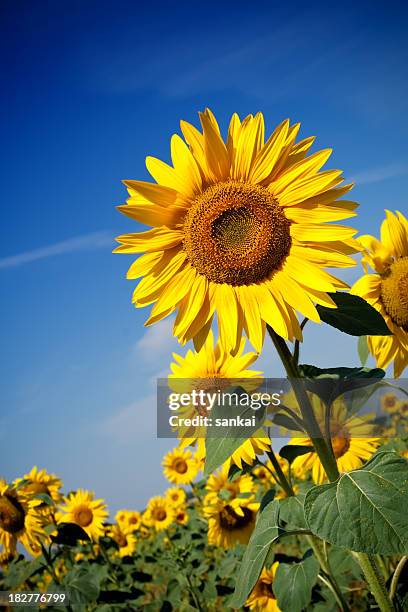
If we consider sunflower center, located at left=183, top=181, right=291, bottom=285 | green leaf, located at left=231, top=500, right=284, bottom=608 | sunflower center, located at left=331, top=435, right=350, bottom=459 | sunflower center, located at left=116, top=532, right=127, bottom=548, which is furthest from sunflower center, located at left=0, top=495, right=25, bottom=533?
sunflower center, located at left=183, top=181, right=291, bottom=285

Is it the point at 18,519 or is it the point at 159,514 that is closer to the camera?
the point at 18,519

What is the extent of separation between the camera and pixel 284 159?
7.47 feet

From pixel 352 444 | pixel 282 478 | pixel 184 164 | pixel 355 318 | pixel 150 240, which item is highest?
pixel 184 164

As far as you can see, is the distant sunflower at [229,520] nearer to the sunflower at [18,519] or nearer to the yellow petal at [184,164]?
the sunflower at [18,519]

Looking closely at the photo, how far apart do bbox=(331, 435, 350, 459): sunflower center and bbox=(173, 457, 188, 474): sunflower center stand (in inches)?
168

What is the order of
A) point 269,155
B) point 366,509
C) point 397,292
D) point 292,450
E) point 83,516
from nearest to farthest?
1. point 366,509
2. point 269,155
3. point 292,450
4. point 397,292
5. point 83,516

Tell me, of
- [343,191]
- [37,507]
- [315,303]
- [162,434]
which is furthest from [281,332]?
[37,507]

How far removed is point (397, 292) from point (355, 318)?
143 centimetres

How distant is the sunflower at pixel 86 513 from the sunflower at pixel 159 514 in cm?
160

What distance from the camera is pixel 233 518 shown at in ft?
17.8

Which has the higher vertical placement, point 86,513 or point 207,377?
point 207,377

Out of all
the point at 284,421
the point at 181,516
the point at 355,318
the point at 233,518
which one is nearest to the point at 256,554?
the point at 284,421

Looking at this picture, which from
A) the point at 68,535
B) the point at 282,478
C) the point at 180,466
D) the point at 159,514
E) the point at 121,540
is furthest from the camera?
the point at 159,514

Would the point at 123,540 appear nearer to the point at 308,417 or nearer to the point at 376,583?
the point at 376,583
